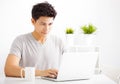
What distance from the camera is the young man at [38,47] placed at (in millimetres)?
2654

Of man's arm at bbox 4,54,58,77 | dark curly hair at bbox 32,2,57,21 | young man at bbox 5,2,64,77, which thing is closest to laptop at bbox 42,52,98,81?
man's arm at bbox 4,54,58,77

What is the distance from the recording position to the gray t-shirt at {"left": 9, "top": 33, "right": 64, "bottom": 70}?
277 cm

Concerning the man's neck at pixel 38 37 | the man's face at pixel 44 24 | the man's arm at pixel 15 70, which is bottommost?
the man's arm at pixel 15 70

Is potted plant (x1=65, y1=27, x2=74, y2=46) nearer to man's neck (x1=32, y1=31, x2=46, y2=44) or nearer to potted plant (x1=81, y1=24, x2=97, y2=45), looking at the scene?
potted plant (x1=81, y1=24, x2=97, y2=45)

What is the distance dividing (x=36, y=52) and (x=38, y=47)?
2.0 inches

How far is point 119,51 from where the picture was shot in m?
3.87

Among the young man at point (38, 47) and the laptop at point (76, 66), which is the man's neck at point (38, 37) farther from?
the laptop at point (76, 66)

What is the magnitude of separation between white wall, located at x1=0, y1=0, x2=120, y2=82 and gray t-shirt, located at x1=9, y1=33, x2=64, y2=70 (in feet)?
2.52

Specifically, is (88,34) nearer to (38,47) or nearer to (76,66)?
(38,47)

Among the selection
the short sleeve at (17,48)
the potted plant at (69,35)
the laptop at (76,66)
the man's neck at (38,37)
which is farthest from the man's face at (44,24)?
the potted plant at (69,35)

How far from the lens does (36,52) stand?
282cm

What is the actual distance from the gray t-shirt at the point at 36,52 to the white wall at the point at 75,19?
767 mm

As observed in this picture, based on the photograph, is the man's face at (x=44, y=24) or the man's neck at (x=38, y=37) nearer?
the man's face at (x=44, y=24)

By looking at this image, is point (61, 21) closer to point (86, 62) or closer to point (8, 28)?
point (8, 28)
